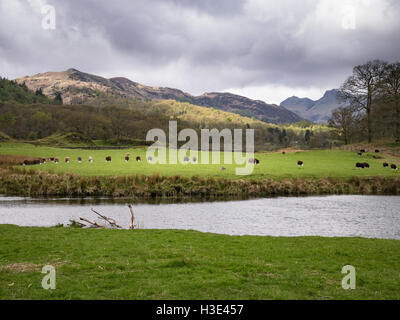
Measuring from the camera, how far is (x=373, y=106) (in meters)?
73.2

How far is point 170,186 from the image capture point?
41.2 m

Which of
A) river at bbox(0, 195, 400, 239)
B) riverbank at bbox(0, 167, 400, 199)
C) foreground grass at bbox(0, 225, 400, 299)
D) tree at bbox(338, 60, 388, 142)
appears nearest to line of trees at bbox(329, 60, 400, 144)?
tree at bbox(338, 60, 388, 142)

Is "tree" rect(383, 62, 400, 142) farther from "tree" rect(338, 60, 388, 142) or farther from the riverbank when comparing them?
the riverbank

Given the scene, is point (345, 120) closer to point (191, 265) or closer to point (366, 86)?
point (366, 86)

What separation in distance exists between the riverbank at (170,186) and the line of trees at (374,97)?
29943 millimetres

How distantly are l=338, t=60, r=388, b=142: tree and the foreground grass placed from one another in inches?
2539

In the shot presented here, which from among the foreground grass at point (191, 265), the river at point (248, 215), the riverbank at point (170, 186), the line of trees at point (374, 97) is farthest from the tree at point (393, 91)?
the foreground grass at point (191, 265)

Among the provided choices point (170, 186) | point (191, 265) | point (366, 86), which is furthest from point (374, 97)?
point (191, 265)

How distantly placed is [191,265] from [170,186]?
29.5 m

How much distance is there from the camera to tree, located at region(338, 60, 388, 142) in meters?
71.9

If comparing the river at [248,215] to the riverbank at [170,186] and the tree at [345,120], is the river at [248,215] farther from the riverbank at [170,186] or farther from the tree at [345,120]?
the tree at [345,120]

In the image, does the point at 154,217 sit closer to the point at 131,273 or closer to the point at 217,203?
the point at 217,203

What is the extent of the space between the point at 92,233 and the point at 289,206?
69.8 ft

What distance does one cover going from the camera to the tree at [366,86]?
71.9 metres
